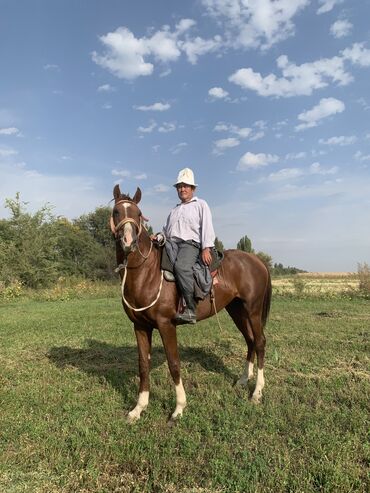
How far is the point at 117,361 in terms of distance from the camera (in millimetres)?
8125

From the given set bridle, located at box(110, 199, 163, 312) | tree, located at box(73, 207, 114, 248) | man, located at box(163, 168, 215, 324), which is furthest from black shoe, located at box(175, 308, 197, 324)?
tree, located at box(73, 207, 114, 248)

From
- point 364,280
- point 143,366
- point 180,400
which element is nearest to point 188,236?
point 143,366

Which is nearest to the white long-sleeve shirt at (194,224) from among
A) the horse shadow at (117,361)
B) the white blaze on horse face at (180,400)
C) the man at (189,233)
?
the man at (189,233)

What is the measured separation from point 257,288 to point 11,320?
37.2 feet

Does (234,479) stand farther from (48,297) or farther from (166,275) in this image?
(48,297)

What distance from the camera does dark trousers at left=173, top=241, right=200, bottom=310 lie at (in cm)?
541

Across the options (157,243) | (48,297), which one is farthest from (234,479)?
(48,297)

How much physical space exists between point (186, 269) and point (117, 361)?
367 centimetres

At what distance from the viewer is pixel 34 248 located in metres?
35.9

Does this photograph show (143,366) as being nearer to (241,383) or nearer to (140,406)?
(140,406)

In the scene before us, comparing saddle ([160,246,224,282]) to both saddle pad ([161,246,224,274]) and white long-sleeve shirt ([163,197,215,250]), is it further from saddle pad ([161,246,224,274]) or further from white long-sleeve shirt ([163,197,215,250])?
white long-sleeve shirt ([163,197,215,250])

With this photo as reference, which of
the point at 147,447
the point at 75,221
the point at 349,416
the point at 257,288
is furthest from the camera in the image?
the point at 75,221

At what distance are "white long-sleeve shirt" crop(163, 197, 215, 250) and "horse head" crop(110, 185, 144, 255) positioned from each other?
69 cm

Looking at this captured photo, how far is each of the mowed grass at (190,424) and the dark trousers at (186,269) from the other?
1.50m
